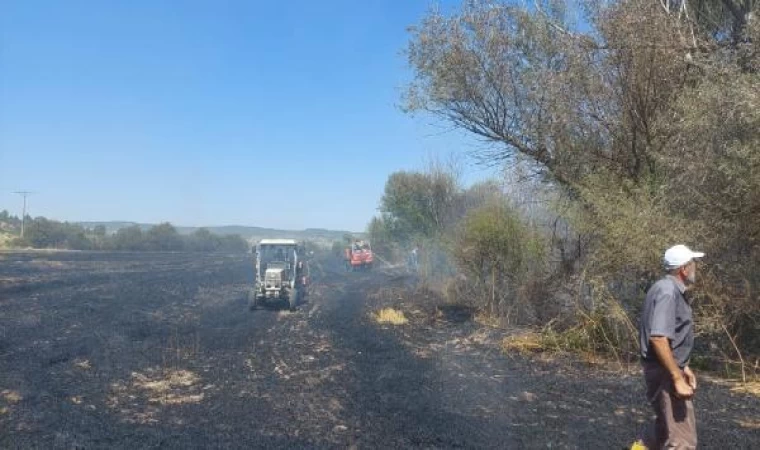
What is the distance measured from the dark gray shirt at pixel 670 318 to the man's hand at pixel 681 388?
0.20 m

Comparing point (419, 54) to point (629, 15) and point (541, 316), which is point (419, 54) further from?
point (541, 316)

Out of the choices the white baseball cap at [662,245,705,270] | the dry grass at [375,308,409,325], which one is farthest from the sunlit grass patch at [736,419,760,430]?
the dry grass at [375,308,409,325]

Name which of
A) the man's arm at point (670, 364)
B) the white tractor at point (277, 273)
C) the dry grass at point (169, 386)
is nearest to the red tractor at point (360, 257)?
the white tractor at point (277, 273)

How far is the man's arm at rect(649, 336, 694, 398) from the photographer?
4.57m

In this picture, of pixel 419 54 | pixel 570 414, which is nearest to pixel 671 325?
pixel 570 414

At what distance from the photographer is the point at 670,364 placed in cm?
458

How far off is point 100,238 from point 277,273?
49846 mm

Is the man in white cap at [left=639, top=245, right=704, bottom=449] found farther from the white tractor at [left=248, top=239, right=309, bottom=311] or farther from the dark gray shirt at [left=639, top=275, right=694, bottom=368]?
the white tractor at [left=248, top=239, right=309, bottom=311]

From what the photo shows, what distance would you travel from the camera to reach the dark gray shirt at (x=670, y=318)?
4660 mm

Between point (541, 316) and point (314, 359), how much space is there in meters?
5.34

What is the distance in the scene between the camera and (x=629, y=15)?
36.8 ft

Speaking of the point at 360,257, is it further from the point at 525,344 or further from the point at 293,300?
the point at 525,344

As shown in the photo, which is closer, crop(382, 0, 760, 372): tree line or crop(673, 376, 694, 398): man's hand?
crop(673, 376, 694, 398): man's hand

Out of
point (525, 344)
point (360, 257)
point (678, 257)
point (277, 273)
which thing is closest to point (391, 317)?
point (277, 273)
